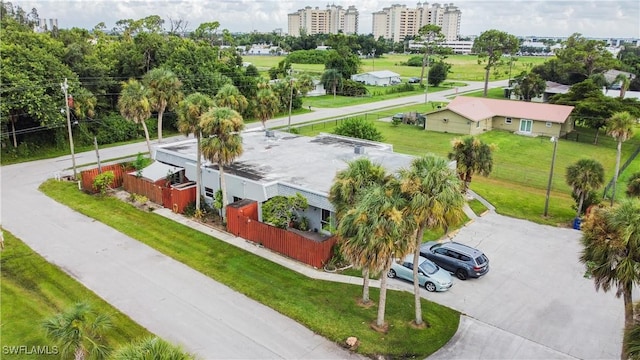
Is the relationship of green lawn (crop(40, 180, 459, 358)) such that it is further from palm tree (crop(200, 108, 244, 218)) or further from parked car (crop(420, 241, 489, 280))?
palm tree (crop(200, 108, 244, 218))

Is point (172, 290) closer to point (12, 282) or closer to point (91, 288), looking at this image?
point (91, 288)

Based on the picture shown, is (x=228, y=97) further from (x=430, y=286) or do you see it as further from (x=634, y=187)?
(x=634, y=187)

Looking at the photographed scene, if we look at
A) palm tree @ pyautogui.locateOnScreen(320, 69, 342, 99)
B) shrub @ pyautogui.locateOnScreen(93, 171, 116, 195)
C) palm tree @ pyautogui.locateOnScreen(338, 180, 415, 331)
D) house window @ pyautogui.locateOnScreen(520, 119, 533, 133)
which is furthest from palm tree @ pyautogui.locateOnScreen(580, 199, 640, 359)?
palm tree @ pyautogui.locateOnScreen(320, 69, 342, 99)

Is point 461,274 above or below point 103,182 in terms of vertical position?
below

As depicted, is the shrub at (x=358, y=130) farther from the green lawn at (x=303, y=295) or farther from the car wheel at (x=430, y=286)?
the car wheel at (x=430, y=286)

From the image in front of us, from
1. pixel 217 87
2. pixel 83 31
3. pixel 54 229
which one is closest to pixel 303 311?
pixel 54 229

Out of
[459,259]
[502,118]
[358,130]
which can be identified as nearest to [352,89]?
[502,118]

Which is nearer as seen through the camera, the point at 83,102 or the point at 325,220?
the point at 325,220
